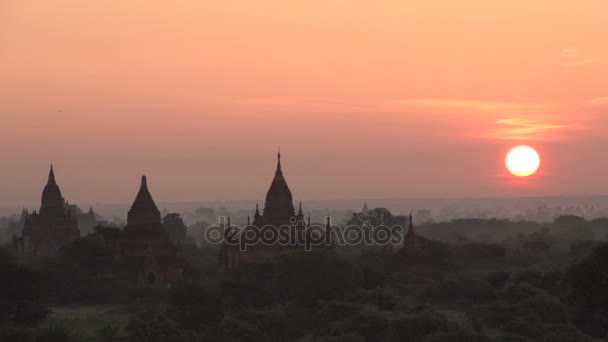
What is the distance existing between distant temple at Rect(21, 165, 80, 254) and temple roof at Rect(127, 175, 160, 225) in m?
17.3

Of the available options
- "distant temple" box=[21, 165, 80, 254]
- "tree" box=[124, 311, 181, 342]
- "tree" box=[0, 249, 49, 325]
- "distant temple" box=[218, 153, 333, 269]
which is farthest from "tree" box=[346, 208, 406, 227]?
"tree" box=[124, 311, 181, 342]

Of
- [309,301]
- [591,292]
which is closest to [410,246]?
[309,301]

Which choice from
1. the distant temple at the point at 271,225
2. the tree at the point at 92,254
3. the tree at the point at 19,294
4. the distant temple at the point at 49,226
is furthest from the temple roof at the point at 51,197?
the tree at the point at 19,294

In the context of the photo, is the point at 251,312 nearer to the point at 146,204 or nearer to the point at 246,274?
the point at 246,274

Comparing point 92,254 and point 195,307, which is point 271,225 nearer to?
point 92,254

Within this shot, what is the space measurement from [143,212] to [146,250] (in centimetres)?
294

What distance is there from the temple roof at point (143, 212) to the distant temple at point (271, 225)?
14.9 ft

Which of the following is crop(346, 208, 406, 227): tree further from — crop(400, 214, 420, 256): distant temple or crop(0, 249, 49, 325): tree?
crop(0, 249, 49, 325): tree

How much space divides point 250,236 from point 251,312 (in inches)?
971

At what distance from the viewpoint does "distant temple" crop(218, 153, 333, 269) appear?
75.3m

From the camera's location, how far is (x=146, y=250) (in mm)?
75375

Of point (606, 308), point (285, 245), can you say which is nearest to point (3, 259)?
point (285, 245)

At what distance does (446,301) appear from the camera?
66.8m

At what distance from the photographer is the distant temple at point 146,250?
73.9 m
